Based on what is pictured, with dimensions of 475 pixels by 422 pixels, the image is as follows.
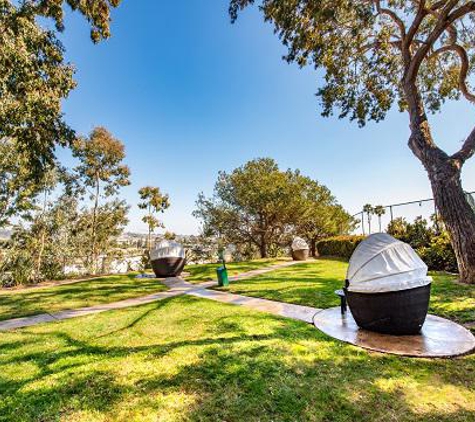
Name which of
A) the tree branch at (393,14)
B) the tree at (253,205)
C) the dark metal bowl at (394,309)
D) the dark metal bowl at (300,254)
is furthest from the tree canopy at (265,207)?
the dark metal bowl at (394,309)

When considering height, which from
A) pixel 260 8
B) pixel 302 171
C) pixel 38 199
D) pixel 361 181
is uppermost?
pixel 260 8

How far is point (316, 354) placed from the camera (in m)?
3.41

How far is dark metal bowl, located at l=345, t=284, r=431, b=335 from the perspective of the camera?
359 cm

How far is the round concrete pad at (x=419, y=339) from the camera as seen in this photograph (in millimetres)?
3312

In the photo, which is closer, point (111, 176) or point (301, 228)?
point (111, 176)

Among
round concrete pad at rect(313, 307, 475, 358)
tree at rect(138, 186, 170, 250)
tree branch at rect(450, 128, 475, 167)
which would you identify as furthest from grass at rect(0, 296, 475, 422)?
tree at rect(138, 186, 170, 250)

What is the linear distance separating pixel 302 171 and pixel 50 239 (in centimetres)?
1896

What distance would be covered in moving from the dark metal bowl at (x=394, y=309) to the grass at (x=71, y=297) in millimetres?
6616

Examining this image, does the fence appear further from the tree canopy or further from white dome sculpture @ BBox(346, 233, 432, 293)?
white dome sculpture @ BBox(346, 233, 432, 293)

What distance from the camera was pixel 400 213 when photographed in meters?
12.7

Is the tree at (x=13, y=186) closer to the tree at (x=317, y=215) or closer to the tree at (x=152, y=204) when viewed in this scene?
the tree at (x=152, y=204)

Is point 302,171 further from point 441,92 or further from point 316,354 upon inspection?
point 316,354

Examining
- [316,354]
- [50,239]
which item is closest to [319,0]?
[316,354]

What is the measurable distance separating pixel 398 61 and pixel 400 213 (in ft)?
23.3
